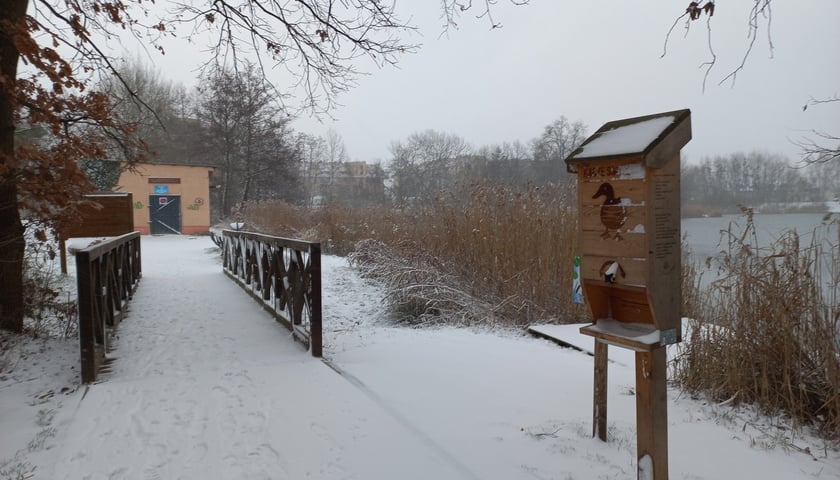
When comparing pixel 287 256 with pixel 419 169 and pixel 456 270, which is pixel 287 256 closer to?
pixel 456 270

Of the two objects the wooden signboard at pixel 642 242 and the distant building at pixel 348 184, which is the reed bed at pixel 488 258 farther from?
the distant building at pixel 348 184

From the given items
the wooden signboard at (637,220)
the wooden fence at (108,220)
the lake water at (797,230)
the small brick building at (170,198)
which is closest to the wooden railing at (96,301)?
the wooden fence at (108,220)

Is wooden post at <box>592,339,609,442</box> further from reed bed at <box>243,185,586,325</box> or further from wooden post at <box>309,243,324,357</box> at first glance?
reed bed at <box>243,185,586,325</box>

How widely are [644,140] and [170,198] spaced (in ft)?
88.2

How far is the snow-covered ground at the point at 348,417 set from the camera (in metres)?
2.65

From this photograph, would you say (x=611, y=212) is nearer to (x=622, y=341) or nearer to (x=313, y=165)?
(x=622, y=341)

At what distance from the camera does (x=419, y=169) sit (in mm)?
38719

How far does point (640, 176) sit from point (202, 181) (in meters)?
26.9

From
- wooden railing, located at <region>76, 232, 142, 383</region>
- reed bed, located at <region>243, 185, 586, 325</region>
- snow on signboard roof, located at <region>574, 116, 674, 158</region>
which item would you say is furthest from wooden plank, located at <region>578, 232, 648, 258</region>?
reed bed, located at <region>243, 185, 586, 325</region>

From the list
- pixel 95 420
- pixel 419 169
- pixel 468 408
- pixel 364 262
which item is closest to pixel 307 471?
pixel 468 408

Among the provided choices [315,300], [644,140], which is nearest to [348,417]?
[315,300]

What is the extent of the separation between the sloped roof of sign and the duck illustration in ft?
0.47

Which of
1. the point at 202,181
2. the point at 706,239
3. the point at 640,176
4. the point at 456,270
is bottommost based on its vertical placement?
the point at 456,270

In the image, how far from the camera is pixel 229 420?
325 centimetres
